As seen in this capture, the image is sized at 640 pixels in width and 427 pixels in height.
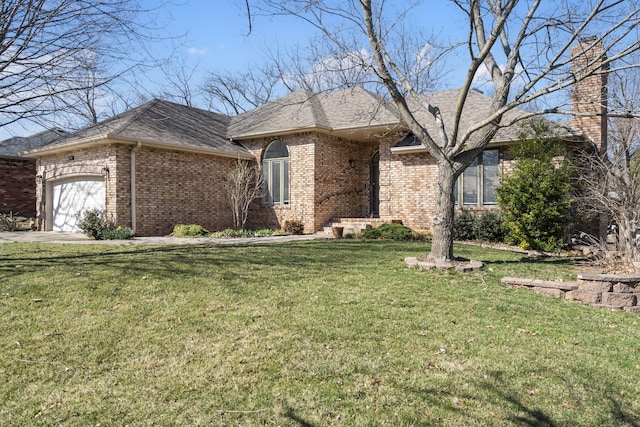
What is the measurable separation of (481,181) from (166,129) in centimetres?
1057

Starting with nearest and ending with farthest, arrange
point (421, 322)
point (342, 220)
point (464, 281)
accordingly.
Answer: point (421, 322)
point (464, 281)
point (342, 220)

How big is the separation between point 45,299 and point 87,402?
3.08 m

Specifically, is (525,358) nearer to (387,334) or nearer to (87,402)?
(387,334)

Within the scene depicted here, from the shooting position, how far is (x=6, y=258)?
9.27 m

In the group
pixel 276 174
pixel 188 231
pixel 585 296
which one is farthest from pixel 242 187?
pixel 585 296

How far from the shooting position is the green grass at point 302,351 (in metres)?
3.53

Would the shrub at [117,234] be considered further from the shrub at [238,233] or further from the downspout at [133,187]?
the shrub at [238,233]

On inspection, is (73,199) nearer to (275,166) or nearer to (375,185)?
(275,166)

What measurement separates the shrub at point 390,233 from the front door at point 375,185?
11.4ft

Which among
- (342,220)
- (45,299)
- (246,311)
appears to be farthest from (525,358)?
(342,220)

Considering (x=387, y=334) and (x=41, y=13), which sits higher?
(x=41, y=13)

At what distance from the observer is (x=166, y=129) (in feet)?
53.4

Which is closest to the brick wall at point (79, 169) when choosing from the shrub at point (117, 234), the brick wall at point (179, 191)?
the brick wall at point (179, 191)

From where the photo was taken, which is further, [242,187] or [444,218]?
[242,187]
